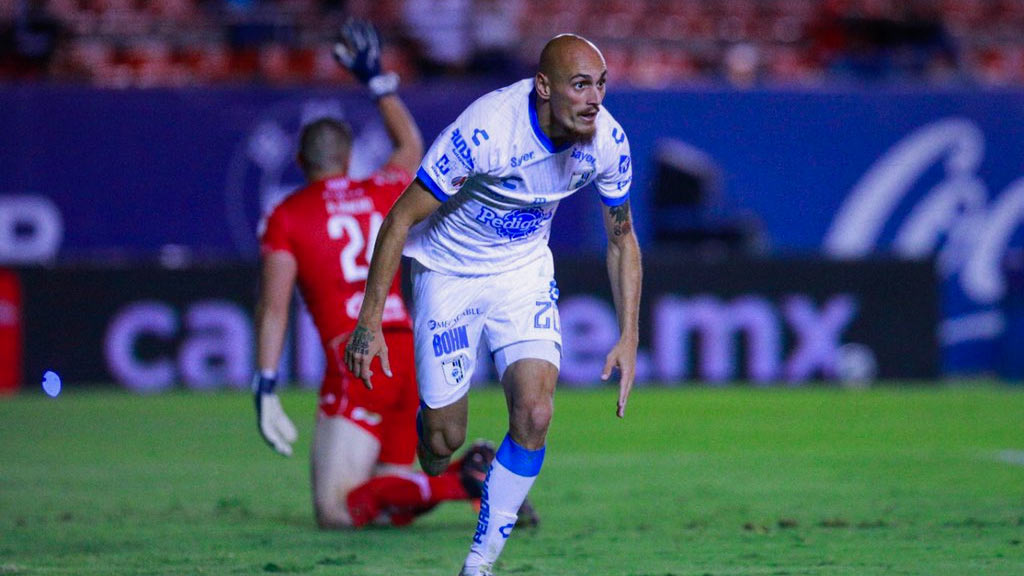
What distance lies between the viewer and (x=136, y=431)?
12.9m

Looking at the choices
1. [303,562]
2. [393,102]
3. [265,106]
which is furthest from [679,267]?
[303,562]

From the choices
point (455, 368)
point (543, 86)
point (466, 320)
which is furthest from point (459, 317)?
point (543, 86)

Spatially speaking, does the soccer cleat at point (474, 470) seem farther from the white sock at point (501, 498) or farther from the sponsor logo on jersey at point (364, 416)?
the white sock at point (501, 498)

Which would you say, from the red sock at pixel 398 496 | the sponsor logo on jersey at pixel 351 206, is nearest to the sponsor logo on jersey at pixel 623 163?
the red sock at pixel 398 496

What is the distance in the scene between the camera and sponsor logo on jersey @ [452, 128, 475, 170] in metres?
5.88

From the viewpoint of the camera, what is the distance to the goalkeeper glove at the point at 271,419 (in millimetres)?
7578

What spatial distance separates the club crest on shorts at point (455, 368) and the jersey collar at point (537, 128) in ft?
3.16

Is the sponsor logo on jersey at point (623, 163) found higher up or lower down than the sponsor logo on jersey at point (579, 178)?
higher up

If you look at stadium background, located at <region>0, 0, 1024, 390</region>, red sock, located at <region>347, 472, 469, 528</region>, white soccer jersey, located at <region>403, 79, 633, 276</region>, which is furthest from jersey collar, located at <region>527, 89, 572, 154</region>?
stadium background, located at <region>0, 0, 1024, 390</region>

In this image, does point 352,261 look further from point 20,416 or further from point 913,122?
point 913,122

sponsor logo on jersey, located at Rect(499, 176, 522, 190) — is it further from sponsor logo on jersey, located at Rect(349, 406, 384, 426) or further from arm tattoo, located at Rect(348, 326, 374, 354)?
sponsor logo on jersey, located at Rect(349, 406, 384, 426)

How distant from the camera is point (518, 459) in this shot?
19.5 feet

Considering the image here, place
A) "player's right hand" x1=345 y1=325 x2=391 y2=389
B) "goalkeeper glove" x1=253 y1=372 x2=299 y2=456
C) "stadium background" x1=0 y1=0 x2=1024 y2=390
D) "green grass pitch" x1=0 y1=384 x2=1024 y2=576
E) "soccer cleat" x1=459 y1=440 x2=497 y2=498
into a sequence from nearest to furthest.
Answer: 1. "player's right hand" x1=345 y1=325 x2=391 y2=389
2. "green grass pitch" x1=0 y1=384 x2=1024 y2=576
3. "soccer cleat" x1=459 y1=440 x2=497 y2=498
4. "goalkeeper glove" x1=253 y1=372 x2=299 y2=456
5. "stadium background" x1=0 y1=0 x2=1024 y2=390

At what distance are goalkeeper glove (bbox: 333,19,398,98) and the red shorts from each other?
4.85ft
